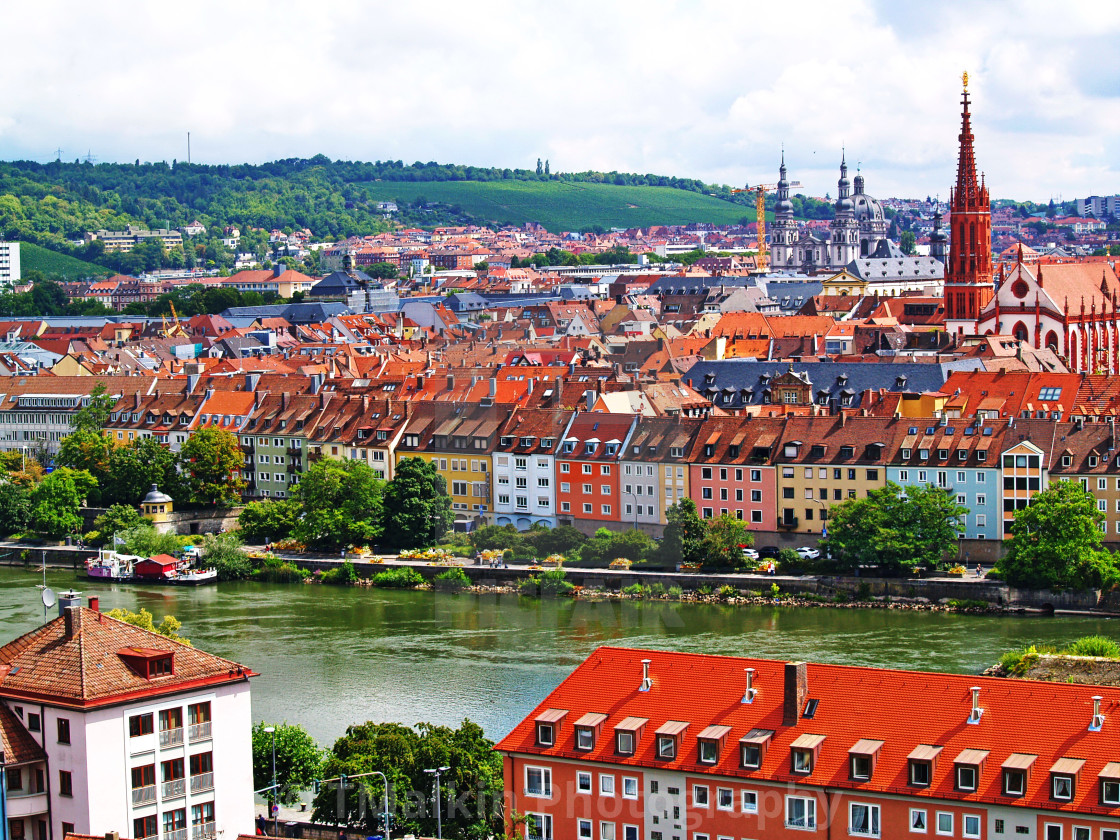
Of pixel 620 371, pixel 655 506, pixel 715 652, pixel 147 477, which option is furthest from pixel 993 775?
pixel 620 371

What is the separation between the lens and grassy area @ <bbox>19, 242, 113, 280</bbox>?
448 ft

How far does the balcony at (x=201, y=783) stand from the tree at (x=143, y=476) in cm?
2653

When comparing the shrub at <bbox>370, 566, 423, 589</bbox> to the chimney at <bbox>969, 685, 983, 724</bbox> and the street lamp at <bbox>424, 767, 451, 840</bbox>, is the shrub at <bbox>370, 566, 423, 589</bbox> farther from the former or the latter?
the chimney at <bbox>969, 685, 983, 724</bbox>

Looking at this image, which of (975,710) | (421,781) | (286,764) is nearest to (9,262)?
(286,764)

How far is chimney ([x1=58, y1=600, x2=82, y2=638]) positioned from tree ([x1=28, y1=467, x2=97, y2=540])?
82.3ft

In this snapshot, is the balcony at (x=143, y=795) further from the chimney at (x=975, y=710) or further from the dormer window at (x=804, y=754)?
the chimney at (x=975, y=710)

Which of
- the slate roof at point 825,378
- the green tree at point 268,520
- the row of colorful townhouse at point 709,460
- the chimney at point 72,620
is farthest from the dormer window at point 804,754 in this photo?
the slate roof at point 825,378

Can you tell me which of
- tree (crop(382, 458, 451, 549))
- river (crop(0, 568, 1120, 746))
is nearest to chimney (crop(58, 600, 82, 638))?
river (crop(0, 568, 1120, 746))

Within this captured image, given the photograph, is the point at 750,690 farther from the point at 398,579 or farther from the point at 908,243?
the point at 908,243

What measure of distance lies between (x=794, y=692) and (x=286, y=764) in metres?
5.55

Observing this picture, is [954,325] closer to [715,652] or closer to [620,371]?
[620,371]

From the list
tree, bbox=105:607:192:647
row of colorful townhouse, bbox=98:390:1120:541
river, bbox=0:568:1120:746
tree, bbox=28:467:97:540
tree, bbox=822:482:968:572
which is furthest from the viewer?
tree, bbox=28:467:97:540

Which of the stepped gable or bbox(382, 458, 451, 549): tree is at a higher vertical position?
the stepped gable

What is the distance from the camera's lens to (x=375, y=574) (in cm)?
3578
